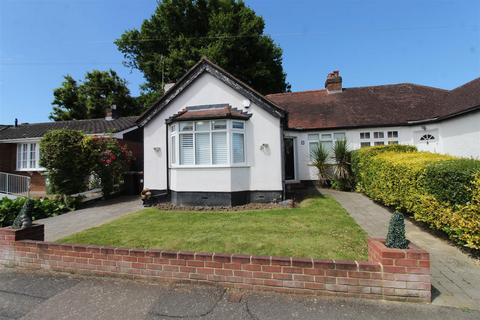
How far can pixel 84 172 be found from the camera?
11805 millimetres

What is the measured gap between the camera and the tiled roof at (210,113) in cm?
938

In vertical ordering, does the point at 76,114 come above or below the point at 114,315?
above

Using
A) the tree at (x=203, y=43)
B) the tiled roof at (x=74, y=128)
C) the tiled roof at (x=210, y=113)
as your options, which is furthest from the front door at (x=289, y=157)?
the tree at (x=203, y=43)

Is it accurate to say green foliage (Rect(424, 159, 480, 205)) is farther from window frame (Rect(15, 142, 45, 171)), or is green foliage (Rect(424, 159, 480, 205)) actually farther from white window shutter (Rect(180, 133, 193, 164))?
window frame (Rect(15, 142, 45, 171))

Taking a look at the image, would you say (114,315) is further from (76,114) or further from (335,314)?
(76,114)

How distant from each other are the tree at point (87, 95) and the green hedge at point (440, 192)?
31.2 metres

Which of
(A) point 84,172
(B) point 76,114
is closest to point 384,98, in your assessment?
(A) point 84,172

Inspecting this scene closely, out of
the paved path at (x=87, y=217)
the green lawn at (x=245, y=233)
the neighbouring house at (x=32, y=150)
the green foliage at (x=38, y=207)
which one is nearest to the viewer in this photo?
the green lawn at (x=245, y=233)

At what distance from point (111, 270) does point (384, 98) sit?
57.8 ft

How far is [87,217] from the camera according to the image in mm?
9117

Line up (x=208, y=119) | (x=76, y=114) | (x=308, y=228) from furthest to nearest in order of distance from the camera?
(x=76, y=114) < (x=208, y=119) < (x=308, y=228)

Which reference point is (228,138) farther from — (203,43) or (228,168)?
(203,43)

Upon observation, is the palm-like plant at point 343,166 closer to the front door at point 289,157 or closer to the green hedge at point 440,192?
the front door at point 289,157

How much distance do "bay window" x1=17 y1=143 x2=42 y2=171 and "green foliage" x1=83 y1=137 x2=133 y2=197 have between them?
7584 mm
